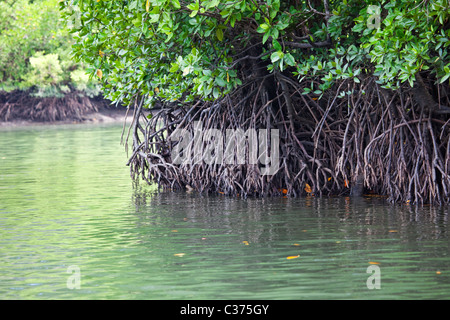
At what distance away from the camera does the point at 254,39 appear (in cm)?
851

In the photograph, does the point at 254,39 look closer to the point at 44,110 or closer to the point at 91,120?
the point at 44,110

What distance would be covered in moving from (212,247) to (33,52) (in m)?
27.5

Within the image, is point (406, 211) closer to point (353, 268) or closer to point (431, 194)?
point (431, 194)

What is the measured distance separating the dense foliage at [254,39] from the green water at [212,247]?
137cm

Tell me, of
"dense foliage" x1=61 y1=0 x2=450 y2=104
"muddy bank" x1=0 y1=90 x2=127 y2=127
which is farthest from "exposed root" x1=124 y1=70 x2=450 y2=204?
"muddy bank" x1=0 y1=90 x2=127 y2=127

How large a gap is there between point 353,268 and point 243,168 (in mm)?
3950

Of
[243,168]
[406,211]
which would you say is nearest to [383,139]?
[406,211]

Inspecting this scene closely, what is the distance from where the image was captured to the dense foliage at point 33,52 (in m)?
30.9

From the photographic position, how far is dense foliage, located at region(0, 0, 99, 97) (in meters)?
30.9

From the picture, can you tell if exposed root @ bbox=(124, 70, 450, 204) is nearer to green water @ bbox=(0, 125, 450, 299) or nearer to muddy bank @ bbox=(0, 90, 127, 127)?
green water @ bbox=(0, 125, 450, 299)

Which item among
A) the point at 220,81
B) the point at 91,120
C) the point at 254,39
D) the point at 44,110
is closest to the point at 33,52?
the point at 44,110

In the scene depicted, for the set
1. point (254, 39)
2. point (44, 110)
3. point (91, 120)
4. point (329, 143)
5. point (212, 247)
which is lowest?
point (212, 247)

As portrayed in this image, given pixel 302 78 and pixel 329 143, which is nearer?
pixel 302 78

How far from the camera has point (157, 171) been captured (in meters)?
10.0
